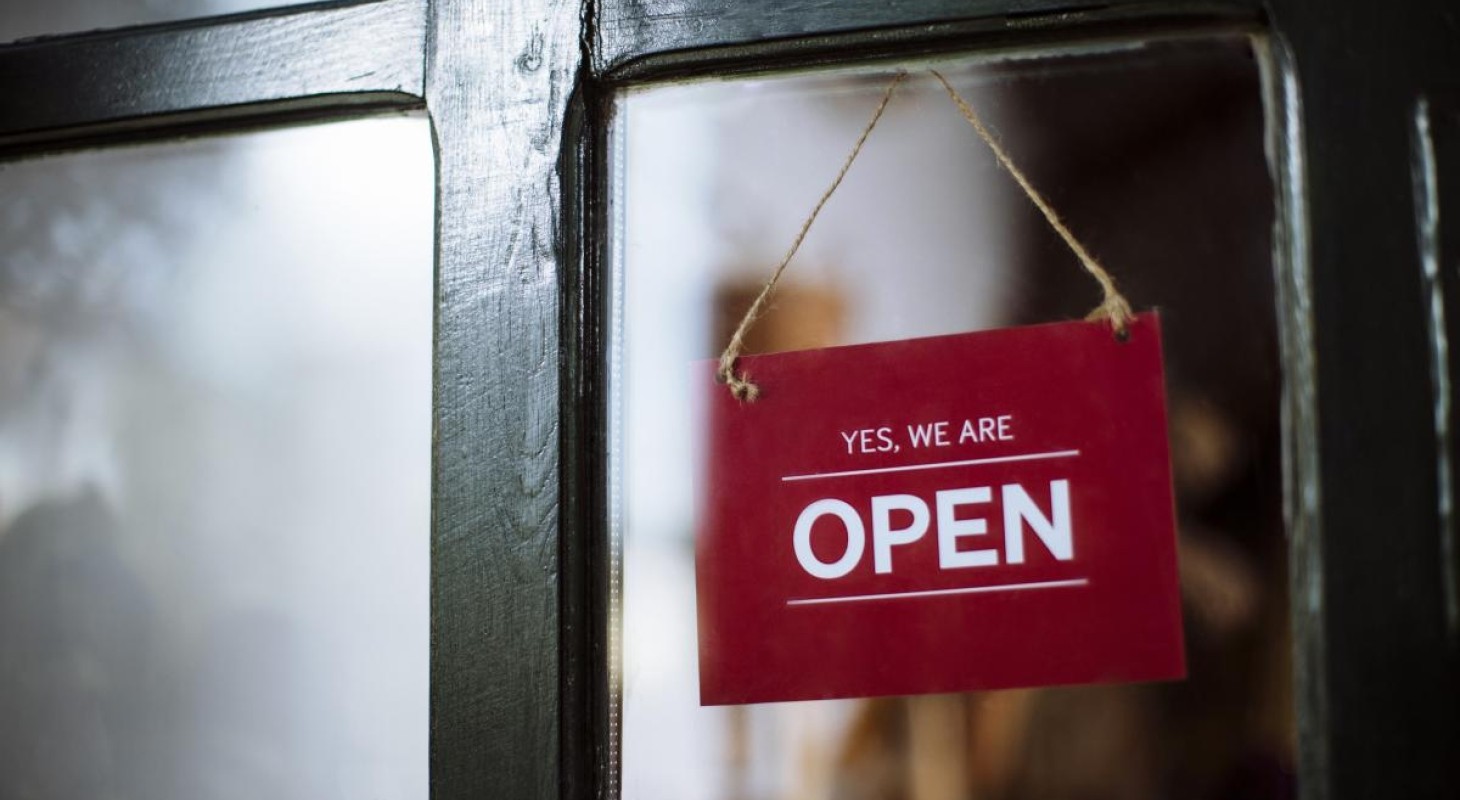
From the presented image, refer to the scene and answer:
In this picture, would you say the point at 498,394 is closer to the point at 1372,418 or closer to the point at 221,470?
the point at 221,470

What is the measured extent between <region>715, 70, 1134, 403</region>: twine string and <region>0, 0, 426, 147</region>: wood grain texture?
413 millimetres

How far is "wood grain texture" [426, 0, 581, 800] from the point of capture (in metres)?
1.20

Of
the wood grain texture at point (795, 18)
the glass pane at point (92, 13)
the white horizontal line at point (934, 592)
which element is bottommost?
the white horizontal line at point (934, 592)

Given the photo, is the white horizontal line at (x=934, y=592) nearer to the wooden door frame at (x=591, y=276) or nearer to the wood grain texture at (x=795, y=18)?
the wooden door frame at (x=591, y=276)

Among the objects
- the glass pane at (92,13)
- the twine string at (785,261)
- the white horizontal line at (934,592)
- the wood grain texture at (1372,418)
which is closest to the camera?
the wood grain texture at (1372,418)

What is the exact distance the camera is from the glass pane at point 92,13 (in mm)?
1439

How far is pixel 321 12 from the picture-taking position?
138 cm

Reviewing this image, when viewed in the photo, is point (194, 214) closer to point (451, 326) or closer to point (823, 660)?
point (451, 326)

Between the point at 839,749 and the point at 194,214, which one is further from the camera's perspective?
the point at 194,214

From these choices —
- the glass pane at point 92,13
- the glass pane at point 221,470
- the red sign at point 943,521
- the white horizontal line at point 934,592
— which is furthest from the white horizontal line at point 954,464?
the glass pane at point 92,13

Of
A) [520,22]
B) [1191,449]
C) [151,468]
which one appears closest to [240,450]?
[151,468]

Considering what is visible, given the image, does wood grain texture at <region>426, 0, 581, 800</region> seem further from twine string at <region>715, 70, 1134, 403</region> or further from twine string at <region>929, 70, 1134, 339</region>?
twine string at <region>929, 70, 1134, 339</region>

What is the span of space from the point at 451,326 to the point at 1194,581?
0.73 metres

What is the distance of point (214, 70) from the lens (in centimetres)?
139
